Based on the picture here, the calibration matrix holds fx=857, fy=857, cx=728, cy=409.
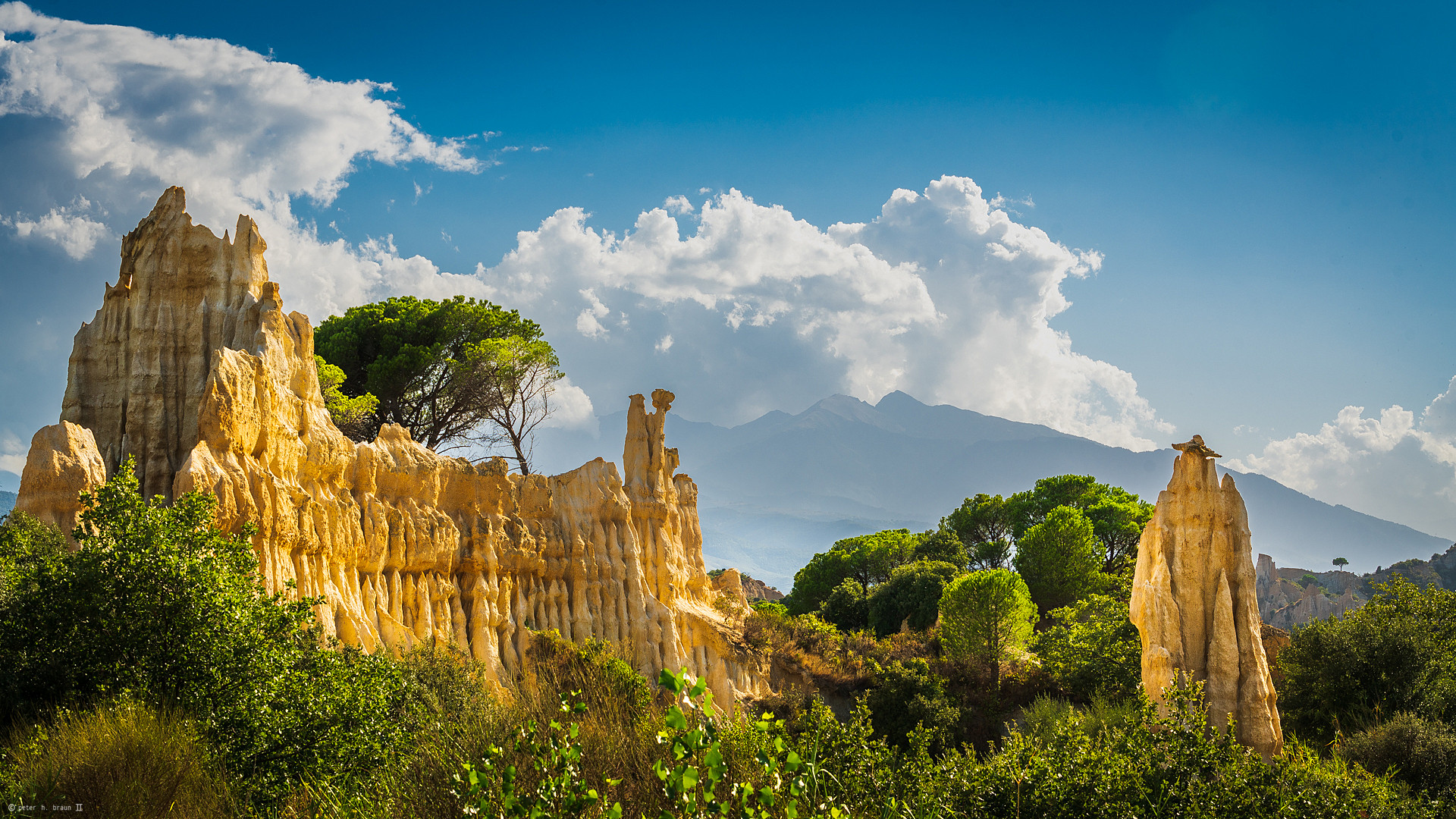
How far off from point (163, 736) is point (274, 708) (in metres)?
2.48

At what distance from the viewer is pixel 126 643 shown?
13750mm

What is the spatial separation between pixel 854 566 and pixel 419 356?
40485 millimetres

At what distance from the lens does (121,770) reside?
1077cm

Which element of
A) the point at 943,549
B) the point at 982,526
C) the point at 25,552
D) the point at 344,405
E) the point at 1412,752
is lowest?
the point at 1412,752

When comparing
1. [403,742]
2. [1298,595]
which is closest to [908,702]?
[403,742]

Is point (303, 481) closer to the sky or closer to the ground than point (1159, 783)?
closer to the sky

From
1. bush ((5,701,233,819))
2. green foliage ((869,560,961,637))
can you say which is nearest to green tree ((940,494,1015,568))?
green foliage ((869,560,961,637))

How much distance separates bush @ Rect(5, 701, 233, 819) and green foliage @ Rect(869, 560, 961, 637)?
45533 mm

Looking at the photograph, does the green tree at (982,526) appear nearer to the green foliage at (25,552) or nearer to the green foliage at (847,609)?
the green foliage at (847,609)

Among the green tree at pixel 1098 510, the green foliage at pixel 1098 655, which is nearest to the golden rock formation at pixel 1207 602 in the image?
the green foliage at pixel 1098 655

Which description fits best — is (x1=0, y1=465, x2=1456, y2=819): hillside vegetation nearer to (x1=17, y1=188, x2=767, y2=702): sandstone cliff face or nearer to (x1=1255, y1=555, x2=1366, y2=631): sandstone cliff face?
(x1=17, y1=188, x2=767, y2=702): sandstone cliff face

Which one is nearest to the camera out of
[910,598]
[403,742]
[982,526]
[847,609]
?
[403,742]

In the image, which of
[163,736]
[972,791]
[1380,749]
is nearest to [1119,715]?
[1380,749]

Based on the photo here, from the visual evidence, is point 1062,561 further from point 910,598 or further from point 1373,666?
point 1373,666
